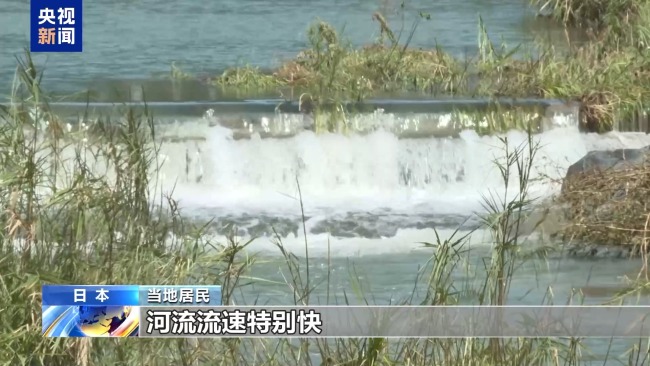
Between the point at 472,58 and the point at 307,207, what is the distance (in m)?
3.88

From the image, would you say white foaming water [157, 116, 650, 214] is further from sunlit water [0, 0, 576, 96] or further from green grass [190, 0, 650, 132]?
sunlit water [0, 0, 576, 96]

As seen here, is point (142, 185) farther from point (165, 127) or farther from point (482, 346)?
point (165, 127)

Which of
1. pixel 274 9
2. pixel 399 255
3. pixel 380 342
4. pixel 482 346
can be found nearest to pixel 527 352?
pixel 482 346

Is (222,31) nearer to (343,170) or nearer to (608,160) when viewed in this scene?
(343,170)

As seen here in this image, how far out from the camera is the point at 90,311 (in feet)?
13.7

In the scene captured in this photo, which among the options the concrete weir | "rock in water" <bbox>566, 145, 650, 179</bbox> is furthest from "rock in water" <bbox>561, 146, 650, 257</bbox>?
the concrete weir

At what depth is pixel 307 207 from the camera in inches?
395
